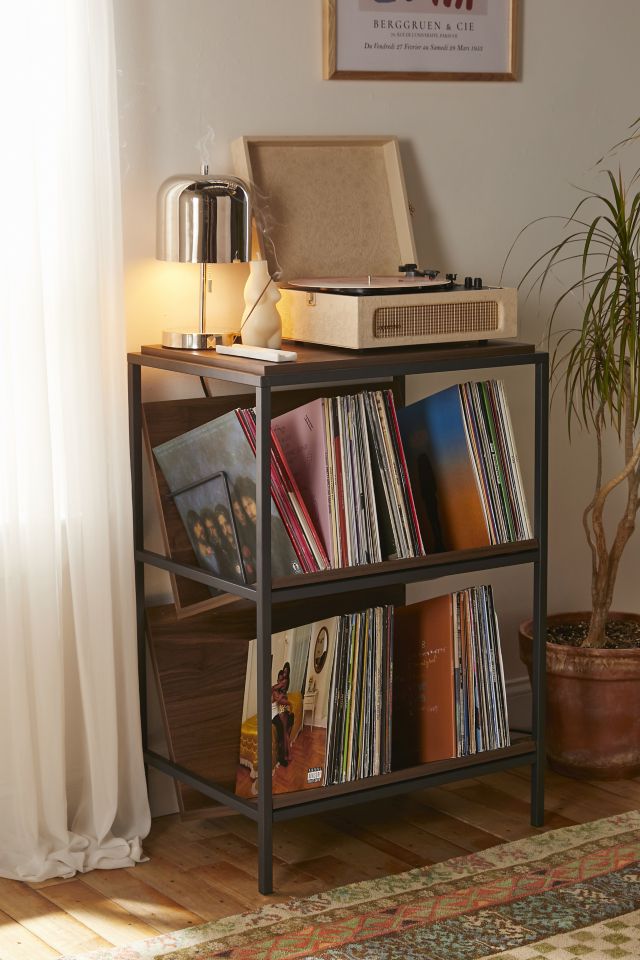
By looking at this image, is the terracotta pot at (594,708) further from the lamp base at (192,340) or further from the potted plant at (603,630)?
the lamp base at (192,340)

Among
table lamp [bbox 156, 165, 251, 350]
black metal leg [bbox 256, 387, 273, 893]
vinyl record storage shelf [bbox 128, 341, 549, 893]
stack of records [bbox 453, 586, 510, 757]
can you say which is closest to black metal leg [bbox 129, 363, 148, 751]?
vinyl record storage shelf [bbox 128, 341, 549, 893]

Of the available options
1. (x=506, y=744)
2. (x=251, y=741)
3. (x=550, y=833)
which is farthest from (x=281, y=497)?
(x=550, y=833)

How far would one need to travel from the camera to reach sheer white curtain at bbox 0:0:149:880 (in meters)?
2.28

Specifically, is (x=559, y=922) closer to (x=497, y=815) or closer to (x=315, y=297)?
(x=497, y=815)

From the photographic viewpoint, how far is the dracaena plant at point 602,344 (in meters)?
2.79

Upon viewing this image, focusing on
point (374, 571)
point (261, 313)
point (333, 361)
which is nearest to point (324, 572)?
point (374, 571)

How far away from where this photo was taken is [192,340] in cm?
244

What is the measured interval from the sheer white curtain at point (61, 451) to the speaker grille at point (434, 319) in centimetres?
49

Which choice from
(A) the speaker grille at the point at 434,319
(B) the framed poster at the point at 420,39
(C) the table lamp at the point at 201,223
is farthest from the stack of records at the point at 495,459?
(B) the framed poster at the point at 420,39

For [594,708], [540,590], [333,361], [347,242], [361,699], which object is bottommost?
[594,708]

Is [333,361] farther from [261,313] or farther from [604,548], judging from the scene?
[604,548]

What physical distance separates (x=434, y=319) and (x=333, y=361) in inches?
9.9

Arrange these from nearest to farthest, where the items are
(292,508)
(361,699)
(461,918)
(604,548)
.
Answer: (461,918)
(292,508)
(361,699)
(604,548)

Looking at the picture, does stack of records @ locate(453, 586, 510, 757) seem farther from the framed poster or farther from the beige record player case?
the framed poster
